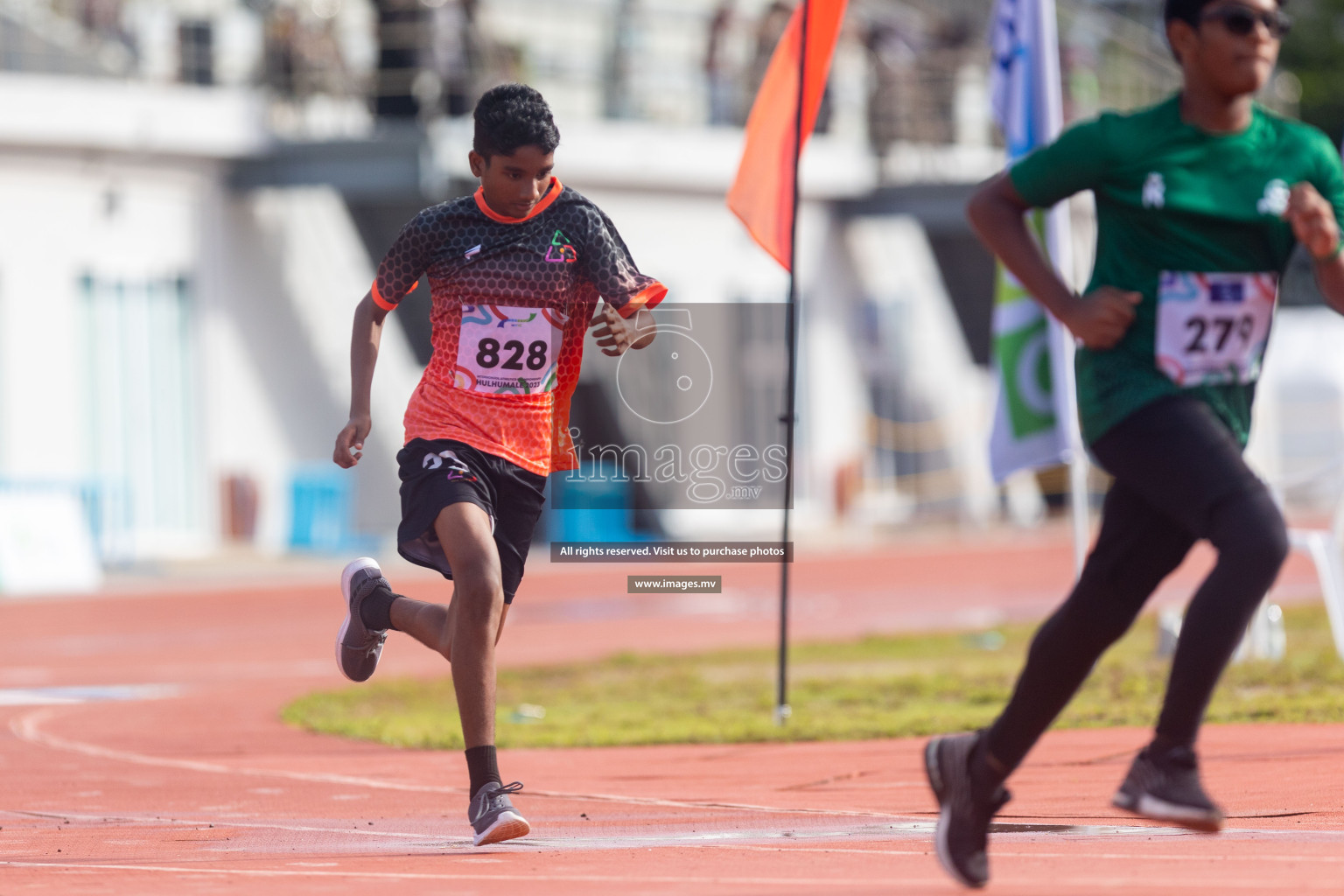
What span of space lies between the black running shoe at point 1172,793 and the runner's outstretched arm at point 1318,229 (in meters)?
1.08

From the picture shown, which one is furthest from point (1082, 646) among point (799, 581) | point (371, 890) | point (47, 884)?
point (799, 581)

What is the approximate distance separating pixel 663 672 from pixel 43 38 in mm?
16083

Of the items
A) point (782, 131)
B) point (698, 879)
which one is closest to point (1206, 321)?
point (698, 879)

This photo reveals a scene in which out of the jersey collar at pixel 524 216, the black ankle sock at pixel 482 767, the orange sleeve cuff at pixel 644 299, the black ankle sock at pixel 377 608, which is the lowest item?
the black ankle sock at pixel 482 767

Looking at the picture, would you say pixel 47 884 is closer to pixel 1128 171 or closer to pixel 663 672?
pixel 1128 171

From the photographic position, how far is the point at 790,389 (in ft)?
31.9

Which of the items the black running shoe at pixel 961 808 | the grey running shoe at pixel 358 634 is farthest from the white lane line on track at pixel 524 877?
the grey running shoe at pixel 358 634

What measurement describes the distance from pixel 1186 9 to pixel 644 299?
2128 mm

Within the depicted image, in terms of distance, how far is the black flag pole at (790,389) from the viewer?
373 inches

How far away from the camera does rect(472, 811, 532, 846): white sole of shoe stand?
5918mm

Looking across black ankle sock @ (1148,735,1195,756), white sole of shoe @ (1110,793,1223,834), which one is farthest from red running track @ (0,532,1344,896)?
black ankle sock @ (1148,735,1195,756)

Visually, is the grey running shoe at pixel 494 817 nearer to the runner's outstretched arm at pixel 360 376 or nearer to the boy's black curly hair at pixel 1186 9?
the runner's outstretched arm at pixel 360 376

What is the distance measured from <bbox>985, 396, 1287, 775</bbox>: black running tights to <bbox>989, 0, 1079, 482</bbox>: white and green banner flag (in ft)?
22.8

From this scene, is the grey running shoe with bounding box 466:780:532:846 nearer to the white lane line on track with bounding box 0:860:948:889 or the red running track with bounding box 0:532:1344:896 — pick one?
the red running track with bounding box 0:532:1344:896
